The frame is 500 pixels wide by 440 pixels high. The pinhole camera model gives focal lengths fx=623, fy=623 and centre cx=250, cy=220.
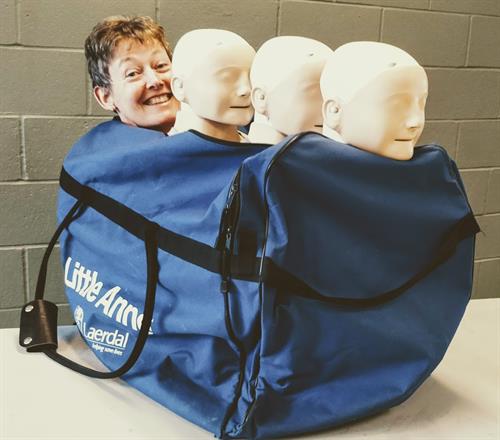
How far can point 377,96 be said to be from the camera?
676 mm

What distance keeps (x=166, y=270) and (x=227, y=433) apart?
0.67ft

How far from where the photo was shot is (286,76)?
2.45 feet

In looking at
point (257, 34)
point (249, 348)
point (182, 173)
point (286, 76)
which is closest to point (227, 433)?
point (249, 348)

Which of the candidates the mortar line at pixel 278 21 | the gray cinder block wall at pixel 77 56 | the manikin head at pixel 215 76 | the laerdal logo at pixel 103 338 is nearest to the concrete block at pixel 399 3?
the gray cinder block wall at pixel 77 56

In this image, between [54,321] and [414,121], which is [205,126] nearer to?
[414,121]

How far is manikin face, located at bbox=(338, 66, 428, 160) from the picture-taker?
68 centimetres

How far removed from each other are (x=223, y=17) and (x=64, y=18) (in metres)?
0.33

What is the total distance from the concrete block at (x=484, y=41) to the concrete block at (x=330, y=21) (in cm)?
30

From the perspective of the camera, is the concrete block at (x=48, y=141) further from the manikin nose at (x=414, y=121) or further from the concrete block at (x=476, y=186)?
the concrete block at (x=476, y=186)

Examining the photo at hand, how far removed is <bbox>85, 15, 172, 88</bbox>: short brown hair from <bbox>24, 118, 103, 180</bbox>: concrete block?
0.30 metres

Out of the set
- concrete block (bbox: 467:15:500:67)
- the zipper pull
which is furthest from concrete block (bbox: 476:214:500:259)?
the zipper pull

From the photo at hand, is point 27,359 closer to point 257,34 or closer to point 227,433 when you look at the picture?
point 227,433

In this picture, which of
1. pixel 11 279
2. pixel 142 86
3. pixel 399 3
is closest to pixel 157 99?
pixel 142 86

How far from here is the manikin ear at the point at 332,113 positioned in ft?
2.34
